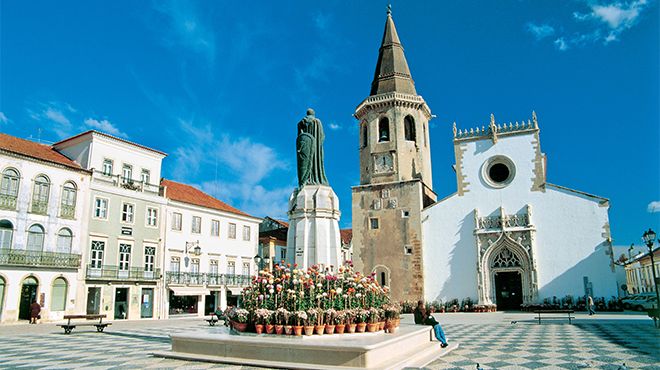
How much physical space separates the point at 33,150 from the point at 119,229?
6709 mm

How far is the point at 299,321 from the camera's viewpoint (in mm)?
9680

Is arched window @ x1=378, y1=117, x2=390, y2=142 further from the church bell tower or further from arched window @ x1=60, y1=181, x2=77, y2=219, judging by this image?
arched window @ x1=60, y1=181, x2=77, y2=219

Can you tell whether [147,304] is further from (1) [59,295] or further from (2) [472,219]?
(2) [472,219]

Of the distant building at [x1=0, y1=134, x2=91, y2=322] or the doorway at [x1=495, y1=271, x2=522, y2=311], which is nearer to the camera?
the distant building at [x1=0, y1=134, x2=91, y2=322]

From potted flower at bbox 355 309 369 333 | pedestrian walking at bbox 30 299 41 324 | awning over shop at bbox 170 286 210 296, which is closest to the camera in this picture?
potted flower at bbox 355 309 369 333

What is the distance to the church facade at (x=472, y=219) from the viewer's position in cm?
3072

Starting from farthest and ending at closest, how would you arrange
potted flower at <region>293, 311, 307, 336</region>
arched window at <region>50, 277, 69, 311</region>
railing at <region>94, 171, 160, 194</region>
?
1. railing at <region>94, 171, 160, 194</region>
2. arched window at <region>50, 277, 69, 311</region>
3. potted flower at <region>293, 311, 307, 336</region>

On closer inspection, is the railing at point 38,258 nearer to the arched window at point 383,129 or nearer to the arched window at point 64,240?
the arched window at point 64,240

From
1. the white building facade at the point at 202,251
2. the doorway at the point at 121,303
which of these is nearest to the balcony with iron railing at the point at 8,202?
the doorway at the point at 121,303

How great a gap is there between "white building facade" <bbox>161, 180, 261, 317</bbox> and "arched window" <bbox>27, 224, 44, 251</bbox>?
7798 mm

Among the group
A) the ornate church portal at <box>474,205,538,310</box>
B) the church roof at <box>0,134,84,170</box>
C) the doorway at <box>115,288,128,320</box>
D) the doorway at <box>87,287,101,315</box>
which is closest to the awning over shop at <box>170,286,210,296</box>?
the doorway at <box>115,288,128,320</box>

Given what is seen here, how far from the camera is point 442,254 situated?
112 ft

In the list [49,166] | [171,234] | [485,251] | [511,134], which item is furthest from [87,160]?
[511,134]

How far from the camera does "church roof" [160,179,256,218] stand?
3441 cm
